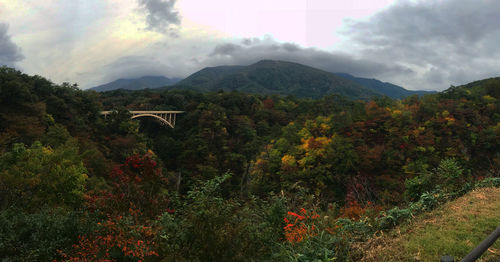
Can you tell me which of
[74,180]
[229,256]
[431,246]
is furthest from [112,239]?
[74,180]

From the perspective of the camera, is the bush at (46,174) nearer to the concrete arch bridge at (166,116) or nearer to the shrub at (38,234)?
the shrub at (38,234)

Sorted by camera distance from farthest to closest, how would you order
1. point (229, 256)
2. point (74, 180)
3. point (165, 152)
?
point (165, 152) < point (74, 180) < point (229, 256)

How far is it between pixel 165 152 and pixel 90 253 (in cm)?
3867

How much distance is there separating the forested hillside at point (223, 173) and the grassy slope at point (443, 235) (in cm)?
37

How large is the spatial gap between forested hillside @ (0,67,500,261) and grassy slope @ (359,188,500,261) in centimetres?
37

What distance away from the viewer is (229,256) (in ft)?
Answer: 14.5

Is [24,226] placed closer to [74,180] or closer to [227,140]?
[74,180]

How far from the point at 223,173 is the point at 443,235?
23.9m

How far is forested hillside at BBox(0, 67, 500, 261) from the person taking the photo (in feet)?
15.4

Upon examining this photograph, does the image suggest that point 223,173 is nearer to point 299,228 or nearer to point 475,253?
point 299,228

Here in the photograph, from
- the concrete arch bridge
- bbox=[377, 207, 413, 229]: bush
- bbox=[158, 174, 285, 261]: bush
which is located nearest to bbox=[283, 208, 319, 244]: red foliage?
bbox=[158, 174, 285, 261]: bush

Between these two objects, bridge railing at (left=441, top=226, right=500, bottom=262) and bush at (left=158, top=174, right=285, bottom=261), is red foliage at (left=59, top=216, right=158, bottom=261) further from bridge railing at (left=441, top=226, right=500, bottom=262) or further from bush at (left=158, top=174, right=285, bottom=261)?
bridge railing at (left=441, top=226, right=500, bottom=262)

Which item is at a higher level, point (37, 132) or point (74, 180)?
point (37, 132)

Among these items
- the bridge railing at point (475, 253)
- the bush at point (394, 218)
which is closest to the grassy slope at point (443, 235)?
the bush at point (394, 218)
